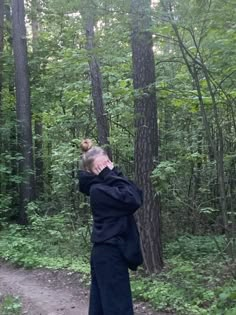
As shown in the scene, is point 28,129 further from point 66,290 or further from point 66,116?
point 66,290

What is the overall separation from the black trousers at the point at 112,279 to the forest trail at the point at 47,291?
79.7 inches

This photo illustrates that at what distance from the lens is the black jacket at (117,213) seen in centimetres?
397

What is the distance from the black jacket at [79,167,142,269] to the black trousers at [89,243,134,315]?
0.08m

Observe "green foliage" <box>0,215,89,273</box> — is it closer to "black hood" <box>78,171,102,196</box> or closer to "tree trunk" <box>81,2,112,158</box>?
"tree trunk" <box>81,2,112,158</box>

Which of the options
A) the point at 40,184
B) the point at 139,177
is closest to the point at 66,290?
the point at 139,177

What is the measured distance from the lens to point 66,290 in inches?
293

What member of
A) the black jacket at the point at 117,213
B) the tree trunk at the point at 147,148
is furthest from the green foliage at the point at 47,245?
the black jacket at the point at 117,213

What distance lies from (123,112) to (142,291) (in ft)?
12.1

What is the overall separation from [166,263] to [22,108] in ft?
25.7

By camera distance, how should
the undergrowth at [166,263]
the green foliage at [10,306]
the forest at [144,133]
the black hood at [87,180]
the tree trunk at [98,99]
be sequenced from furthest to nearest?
1. the tree trunk at [98,99]
2. the forest at [144,133]
3. the green foliage at [10,306]
4. the undergrowth at [166,263]
5. the black hood at [87,180]

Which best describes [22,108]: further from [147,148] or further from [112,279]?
[112,279]

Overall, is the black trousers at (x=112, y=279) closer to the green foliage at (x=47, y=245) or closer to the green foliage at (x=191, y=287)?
the green foliage at (x=191, y=287)

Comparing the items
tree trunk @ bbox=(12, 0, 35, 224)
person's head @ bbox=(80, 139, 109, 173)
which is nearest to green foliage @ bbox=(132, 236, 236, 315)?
person's head @ bbox=(80, 139, 109, 173)

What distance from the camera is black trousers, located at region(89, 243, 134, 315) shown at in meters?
4.02
